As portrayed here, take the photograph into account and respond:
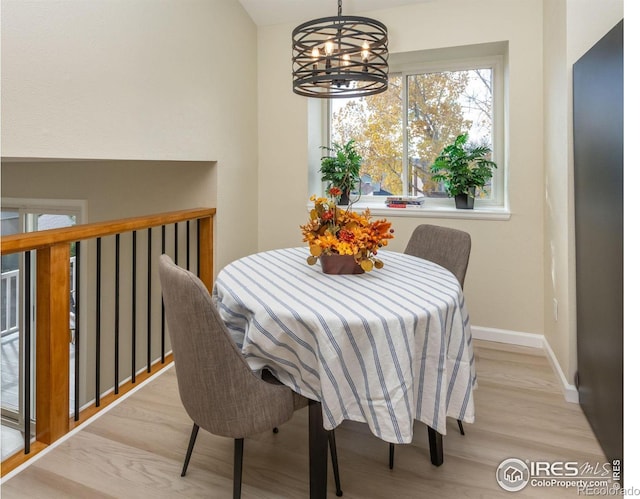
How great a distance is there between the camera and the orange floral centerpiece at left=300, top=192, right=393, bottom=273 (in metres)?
1.91

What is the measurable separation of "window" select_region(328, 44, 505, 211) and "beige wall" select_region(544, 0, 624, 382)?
592 mm

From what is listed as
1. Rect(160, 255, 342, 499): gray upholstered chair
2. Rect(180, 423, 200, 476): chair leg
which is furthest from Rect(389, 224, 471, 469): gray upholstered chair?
Rect(180, 423, 200, 476): chair leg

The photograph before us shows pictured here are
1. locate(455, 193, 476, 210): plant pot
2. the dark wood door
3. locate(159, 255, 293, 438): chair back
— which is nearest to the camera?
locate(159, 255, 293, 438): chair back

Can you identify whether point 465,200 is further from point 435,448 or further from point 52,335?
point 52,335

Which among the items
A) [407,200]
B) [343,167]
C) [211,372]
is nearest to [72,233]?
[211,372]

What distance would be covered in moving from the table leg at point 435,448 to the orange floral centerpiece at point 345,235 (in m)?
0.75

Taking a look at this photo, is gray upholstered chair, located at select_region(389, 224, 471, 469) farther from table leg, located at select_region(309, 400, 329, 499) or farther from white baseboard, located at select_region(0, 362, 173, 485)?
white baseboard, located at select_region(0, 362, 173, 485)

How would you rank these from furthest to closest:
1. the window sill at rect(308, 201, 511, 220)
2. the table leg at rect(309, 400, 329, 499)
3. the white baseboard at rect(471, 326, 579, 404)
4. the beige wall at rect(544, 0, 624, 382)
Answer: the window sill at rect(308, 201, 511, 220) < the white baseboard at rect(471, 326, 579, 404) < the beige wall at rect(544, 0, 624, 382) < the table leg at rect(309, 400, 329, 499)

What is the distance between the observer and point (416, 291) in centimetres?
174

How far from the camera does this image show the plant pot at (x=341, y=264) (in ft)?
6.52

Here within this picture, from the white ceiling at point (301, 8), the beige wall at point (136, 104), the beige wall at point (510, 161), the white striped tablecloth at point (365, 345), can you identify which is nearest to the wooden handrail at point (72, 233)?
the beige wall at point (136, 104)

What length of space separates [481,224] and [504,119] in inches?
35.2

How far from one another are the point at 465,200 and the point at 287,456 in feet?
7.77

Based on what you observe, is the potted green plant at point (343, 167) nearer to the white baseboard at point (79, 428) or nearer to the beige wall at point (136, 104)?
the beige wall at point (136, 104)
